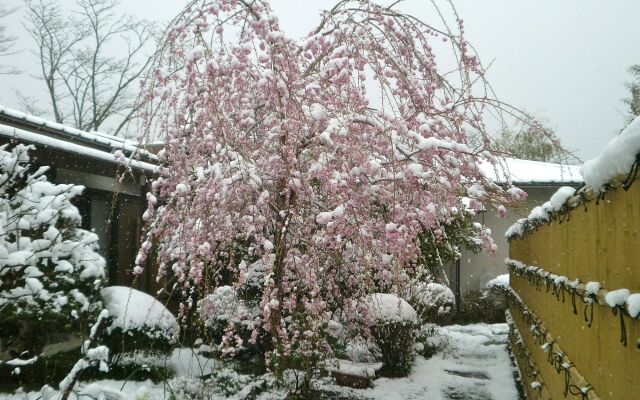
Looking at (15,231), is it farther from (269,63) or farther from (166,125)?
(269,63)

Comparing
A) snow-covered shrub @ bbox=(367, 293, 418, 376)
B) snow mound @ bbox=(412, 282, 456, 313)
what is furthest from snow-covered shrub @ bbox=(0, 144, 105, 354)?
snow mound @ bbox=(412, 282, 456, 313)

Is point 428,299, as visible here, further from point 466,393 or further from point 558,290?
point 558,290

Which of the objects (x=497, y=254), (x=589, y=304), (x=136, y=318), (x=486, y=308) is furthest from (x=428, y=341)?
(x=589, y=304)

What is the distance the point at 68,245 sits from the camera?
15.6 feet

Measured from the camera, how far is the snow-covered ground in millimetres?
5514

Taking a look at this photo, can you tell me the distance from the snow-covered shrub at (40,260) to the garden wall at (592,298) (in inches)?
136

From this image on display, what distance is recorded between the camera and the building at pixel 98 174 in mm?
6719

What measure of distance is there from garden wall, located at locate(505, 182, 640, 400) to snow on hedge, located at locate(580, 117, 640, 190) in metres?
0.05

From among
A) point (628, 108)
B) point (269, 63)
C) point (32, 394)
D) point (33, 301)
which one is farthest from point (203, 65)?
point (628, 108)

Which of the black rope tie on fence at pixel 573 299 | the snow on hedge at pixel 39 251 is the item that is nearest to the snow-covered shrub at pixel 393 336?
the snow on hedge at pixel 39 251

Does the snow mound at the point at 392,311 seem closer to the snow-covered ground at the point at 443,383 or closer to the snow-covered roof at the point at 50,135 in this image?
the snow-covered ground at the point at 443,383

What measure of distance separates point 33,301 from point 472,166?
4162 mm

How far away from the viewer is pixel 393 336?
6.68 metres

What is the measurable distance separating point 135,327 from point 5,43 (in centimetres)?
1809
